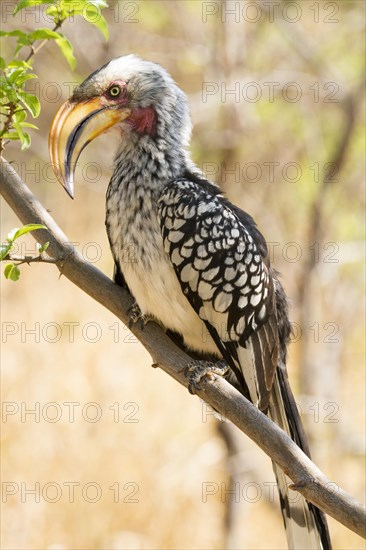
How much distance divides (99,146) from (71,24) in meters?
1.07

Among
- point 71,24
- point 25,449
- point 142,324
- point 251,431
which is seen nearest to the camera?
point 251,431

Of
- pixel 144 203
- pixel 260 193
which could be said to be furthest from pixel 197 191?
pixel 260 193

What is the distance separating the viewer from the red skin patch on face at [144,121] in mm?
3418

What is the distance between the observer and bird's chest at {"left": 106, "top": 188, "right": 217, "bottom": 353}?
Result: 320cm

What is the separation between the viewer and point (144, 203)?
3289 millimetres

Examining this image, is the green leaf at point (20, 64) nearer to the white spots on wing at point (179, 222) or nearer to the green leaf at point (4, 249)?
the green leaf at point (4, 249)

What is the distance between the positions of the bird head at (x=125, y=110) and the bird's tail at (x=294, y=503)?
114cm

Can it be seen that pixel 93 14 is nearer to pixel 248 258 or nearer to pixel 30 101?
pixel 30 101

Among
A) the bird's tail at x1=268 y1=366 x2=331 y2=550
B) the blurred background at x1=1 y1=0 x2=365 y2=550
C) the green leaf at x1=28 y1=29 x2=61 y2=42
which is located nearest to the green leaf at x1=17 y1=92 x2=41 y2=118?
the green leaf at x1=28 y1=29 x2=61 y2=42

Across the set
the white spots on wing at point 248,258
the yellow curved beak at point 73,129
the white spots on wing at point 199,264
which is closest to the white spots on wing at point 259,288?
the white spots on wing at point 248,258

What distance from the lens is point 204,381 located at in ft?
9.07

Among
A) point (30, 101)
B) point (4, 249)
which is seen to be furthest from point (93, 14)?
point (4, 249)

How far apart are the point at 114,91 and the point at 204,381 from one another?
1253 mm

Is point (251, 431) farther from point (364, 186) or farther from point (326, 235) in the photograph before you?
point (364, 186)
